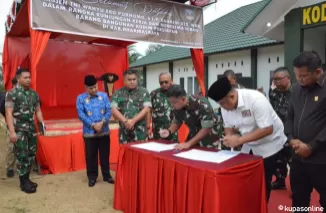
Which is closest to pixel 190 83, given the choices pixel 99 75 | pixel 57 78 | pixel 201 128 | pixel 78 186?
pixel 99 75

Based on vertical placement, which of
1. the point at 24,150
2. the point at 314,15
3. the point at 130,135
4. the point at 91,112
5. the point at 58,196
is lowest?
the point at 58,196

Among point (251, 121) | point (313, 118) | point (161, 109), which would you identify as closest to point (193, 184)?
point (251, 121)

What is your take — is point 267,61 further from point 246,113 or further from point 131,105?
point 246,113

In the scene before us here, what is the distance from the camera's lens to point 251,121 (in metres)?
2.27

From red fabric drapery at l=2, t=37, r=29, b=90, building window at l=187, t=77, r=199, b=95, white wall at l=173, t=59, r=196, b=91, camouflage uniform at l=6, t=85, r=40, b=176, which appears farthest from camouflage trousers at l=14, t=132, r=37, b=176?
white wall at l=173, t=59, r=196, b=91

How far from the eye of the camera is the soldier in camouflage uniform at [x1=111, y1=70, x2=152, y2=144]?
372cm

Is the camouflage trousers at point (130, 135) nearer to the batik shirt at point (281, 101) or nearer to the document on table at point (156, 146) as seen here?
the document on table at point (156, 146)

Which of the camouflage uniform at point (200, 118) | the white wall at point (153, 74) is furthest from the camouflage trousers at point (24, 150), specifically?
the white wall at point (153, 74)

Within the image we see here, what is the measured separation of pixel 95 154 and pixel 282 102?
2392mm

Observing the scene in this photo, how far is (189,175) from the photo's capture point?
2.12 meters

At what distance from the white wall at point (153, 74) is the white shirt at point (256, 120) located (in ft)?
38.6

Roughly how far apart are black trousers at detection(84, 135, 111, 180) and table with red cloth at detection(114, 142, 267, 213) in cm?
136

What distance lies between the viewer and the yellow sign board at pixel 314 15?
4.79 metres

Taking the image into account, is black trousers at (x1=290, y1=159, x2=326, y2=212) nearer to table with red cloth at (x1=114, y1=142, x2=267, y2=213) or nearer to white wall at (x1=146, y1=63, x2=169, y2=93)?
table with red cloth at (x1=114, y1=142, x2=267, y2=213)
